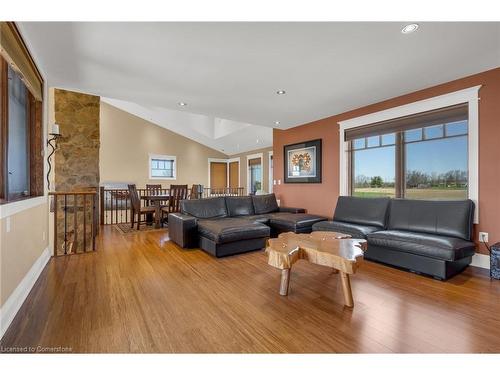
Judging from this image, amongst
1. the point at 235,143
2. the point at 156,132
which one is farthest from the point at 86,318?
the point at 156,132

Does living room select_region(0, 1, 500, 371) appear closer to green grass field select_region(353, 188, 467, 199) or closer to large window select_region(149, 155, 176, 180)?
green grass field select_region(353, 188, 467, 199)

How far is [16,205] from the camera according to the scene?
1964 mm

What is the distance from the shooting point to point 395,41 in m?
2.21

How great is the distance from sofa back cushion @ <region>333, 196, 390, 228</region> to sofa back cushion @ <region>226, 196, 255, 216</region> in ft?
5.42

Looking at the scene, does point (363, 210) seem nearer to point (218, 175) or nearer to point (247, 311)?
point (247, 311)

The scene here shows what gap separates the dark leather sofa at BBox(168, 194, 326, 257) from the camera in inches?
136

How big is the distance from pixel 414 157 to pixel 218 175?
8386 millimetres

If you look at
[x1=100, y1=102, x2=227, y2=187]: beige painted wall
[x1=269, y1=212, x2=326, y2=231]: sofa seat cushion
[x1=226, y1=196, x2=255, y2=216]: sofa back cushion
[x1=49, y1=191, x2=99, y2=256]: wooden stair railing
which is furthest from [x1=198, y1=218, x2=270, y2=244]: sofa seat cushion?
[x1=100, y1=102, x2=227, y2=187]: beige painted wall

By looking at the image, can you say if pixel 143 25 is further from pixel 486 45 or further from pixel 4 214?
pixel 486 45

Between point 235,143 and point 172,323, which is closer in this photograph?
point 172,323

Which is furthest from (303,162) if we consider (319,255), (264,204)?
(319,255)

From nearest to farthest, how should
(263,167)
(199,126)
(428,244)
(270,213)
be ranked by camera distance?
(428,244)
(270,213)
(263,167)
(199,126)

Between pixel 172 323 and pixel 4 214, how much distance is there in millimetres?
1409
